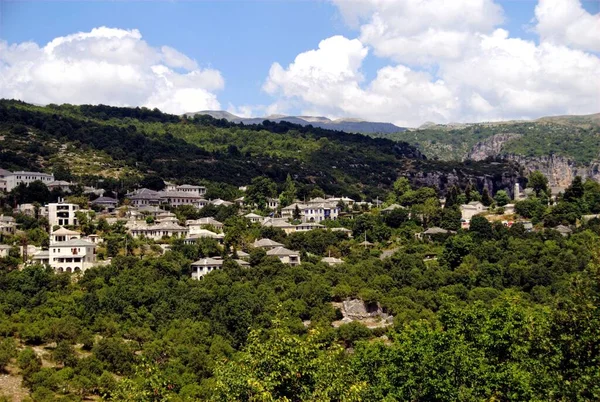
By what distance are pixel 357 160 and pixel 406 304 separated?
87585mm

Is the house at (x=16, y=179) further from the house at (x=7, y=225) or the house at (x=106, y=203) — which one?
the house at (x=7, y=225)

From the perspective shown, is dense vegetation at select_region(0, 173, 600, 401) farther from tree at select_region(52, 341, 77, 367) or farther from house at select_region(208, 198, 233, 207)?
house at select_region(208, 198, 233, 207)

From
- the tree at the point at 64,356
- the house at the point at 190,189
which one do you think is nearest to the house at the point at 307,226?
the house at the point at 190,189

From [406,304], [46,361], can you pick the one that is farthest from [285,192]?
[46,361]

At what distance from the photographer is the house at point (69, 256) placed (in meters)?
50.0

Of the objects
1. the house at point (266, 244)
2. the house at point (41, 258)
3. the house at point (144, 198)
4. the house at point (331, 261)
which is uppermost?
the house at point (144, 198)

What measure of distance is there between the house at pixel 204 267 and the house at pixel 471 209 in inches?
1138

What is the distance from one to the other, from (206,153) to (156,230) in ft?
179

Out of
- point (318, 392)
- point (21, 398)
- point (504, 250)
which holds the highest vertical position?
point (318, 392)

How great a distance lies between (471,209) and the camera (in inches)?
2847

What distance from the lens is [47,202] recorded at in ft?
216

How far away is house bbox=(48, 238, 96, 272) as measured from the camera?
1969 inches

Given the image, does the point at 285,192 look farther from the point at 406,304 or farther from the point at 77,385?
the point at 77,385

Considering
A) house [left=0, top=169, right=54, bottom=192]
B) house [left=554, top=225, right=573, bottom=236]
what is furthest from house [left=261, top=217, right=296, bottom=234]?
house [left=0, top=169, right=54, bottom=192]
